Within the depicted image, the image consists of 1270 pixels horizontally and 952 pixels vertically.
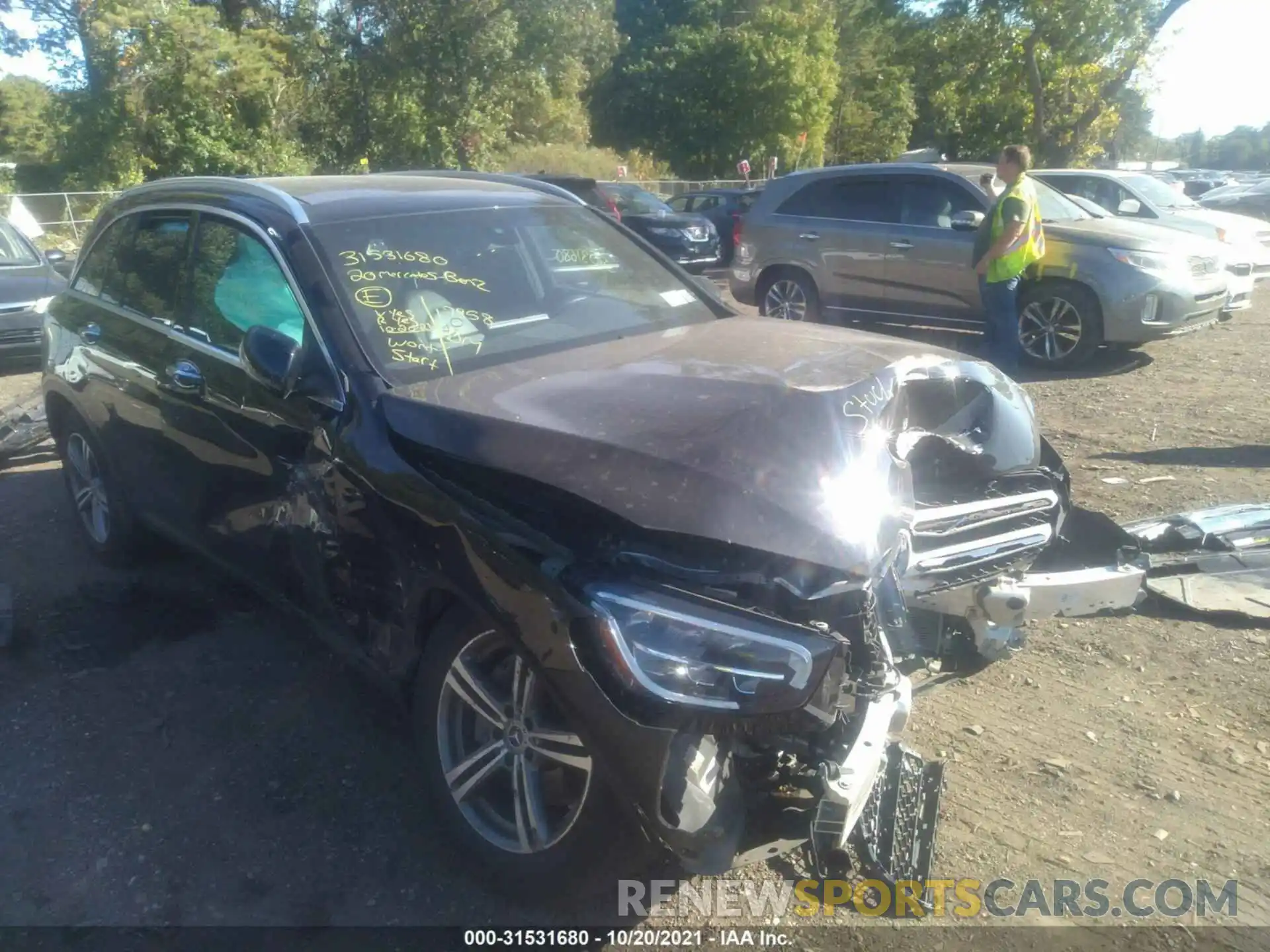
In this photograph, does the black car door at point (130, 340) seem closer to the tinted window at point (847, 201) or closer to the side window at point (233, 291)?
the side window at point (233, 291)

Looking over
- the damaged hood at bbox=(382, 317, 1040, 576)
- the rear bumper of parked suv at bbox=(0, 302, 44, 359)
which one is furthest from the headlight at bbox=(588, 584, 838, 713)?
the rear bumper of parked suv at bbox=(0, 302, 44, 359)

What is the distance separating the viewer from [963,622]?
3389 mm

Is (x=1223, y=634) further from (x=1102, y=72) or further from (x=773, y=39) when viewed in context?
(x=773, y=39)

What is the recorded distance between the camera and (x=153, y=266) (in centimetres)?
468

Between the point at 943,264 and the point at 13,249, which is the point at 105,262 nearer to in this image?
the point at 13,249

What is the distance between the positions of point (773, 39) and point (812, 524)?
39.7m

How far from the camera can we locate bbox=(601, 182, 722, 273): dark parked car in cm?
1739

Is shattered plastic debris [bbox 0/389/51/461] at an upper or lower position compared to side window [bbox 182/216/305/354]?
lower

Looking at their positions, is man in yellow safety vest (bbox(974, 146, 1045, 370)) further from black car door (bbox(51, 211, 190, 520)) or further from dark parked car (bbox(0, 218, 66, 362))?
dark parked car (bbox(0, 218, 66, 362))

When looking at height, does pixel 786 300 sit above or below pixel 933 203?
below

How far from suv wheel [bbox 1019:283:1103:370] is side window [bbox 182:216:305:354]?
23.3 feet

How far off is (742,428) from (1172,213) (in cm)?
1193

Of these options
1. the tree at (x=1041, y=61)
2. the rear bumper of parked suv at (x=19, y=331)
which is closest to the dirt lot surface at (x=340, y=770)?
the rear bumper of parked suv at (x=19, y=331)

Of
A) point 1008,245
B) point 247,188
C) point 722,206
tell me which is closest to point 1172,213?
point 1008,245
